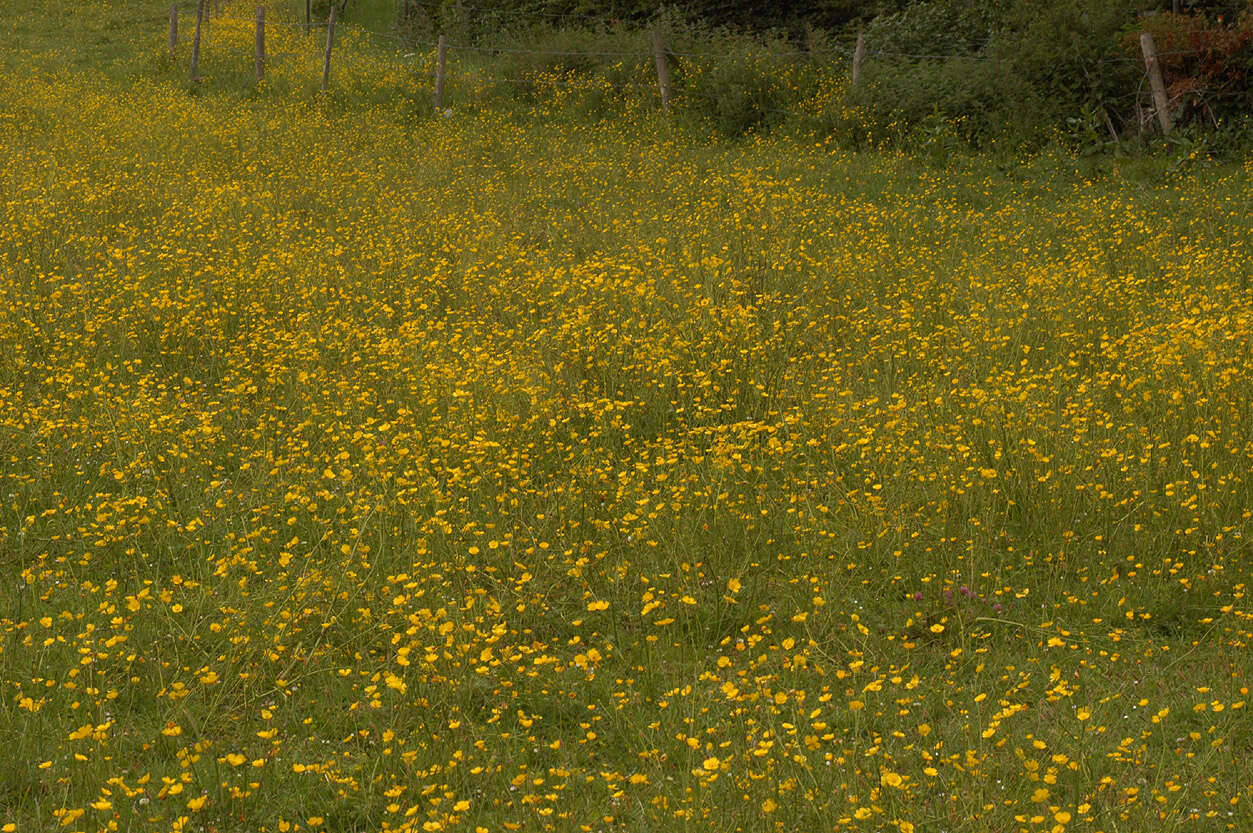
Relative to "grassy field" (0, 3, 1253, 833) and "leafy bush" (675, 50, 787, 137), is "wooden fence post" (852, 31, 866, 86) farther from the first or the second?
"grassy field" (0, 3, 1253, 833)

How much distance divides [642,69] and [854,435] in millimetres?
13852

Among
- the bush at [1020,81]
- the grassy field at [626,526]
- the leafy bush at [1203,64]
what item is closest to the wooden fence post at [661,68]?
the bush at [1020,81]

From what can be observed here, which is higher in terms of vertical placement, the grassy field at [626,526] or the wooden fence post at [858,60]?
the wooden fence post at [858,60]

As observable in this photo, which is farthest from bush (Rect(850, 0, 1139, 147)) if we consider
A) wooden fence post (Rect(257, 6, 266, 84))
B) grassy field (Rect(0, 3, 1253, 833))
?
wooden fence post (Rect(257, 6, 266, 84))

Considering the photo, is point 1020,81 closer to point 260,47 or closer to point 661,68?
point 661,68

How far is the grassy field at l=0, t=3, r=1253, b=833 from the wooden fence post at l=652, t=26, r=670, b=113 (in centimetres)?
727

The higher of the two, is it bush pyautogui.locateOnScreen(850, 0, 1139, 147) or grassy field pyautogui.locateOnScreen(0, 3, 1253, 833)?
bush pyautogui.locateOnScreen(850, 0, 1139, 147)

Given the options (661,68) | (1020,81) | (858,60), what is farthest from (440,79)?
(1020,81)

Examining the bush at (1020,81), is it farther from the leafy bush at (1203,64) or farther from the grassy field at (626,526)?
the grassy field at (626,526)

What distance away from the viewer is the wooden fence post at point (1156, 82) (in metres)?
13.7

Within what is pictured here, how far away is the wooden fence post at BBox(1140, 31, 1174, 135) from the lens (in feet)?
45.0

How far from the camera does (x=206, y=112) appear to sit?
1747cm

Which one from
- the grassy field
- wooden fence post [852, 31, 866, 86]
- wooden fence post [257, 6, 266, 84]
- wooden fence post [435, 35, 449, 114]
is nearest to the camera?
the grassy field

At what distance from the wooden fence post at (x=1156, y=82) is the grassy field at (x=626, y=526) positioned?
→ 10.9 ft
